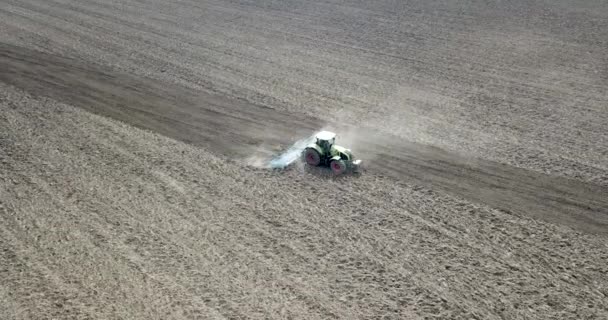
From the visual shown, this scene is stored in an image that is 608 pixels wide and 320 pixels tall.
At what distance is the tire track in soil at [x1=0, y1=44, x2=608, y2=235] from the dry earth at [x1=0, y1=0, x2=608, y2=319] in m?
0.08

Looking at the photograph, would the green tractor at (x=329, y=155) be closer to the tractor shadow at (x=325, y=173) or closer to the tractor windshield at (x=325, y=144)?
the tractor windshield at (x=325, y=144)

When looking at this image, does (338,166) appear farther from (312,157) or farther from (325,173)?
(312,157)

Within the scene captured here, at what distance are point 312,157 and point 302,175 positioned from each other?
2.24 ft

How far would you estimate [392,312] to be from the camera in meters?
11.7

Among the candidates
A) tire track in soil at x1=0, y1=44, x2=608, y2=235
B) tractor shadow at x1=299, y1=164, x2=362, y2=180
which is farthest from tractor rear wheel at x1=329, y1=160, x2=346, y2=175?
tire track in soil at x1=0, y1=44, x2=608, y2=235

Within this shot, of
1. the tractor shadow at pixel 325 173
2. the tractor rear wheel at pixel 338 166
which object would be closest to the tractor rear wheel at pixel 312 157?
the tractor shadow at pixel 325 173

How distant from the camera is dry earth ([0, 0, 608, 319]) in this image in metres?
12.3

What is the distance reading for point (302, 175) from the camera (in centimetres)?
1644

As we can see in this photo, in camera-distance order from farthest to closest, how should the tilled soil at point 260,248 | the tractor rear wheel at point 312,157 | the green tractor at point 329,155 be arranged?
the tractor rear wheel at point 312,157
the green tractor at point 329,155
the tilled soil at point 260,248

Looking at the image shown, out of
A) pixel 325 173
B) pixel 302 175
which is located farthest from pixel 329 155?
pixel 302 175

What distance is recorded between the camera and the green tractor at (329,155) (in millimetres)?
16391

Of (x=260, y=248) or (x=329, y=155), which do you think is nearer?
(x=260, y=248)

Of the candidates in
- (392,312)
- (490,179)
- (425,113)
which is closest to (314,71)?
(425,113)

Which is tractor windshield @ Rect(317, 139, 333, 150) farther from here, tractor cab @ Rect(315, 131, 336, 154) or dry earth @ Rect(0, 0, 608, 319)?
dry earth @ Rect(0, 0, 608, 319)
